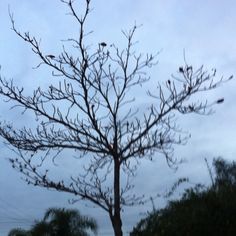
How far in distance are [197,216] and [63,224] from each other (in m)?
12.7

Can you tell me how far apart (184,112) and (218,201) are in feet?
5.25

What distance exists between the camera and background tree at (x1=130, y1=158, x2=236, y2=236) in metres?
7.17

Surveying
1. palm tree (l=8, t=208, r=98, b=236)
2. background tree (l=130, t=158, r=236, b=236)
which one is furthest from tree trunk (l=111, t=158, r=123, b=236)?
palm tree (l=8, t=208, r=98, b=236)

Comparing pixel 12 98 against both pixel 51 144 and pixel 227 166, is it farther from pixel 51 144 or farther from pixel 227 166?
pixel 227 166

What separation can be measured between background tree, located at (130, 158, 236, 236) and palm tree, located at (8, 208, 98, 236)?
37.6 feet

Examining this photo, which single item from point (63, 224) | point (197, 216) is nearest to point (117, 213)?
point (197, 216)

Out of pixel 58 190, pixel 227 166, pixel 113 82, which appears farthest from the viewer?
pixel 227 166

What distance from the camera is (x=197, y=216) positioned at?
290 inches

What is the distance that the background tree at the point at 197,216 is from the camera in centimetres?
717

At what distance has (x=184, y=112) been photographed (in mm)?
7059

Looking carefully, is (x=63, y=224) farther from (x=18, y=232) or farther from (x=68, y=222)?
(x=18, y=232)

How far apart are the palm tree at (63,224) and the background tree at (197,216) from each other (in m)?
11.5

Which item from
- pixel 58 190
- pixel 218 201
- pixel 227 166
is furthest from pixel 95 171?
pixel 227 166

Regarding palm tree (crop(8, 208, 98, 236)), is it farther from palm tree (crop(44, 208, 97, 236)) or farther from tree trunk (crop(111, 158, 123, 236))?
tree trunk (crop(111, 158, 123, 236))
